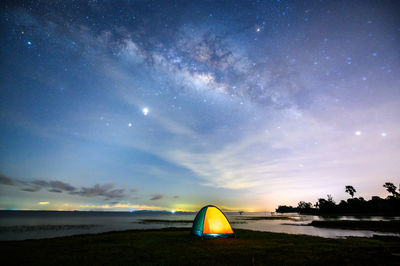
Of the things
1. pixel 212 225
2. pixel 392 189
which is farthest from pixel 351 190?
pixel 212 225

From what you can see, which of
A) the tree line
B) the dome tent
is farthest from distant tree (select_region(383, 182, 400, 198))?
the dome tent

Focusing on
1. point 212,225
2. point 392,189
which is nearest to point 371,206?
point 392,189

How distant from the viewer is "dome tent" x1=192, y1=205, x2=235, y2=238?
1719 cm

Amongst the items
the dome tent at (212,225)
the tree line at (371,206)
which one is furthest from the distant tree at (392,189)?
the dome tent at (212,225)

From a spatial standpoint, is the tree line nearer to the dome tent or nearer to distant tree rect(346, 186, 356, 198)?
distant tree rect(346, 186, 356, 198)

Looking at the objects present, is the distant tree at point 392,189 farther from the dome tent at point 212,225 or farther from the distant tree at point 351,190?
the dome tent at point 212,225

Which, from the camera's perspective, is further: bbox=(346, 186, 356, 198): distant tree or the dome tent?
bbox=(346, 186, 356, 198): distant tree

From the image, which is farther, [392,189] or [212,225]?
[392,189]

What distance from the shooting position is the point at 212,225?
57.1 ft

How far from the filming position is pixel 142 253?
12148 mm

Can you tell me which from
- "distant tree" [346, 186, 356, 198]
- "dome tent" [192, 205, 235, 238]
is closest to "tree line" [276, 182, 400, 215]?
"distant tree" [346, 186, 356, 198]

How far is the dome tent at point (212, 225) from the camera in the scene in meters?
17.2

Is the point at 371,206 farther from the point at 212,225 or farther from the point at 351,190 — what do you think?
the point at 212,225

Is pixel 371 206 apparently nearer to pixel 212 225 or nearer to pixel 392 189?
pixel 392 189
